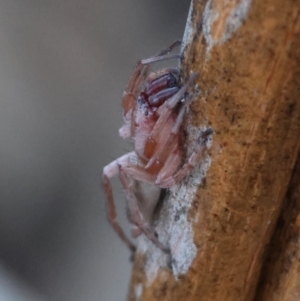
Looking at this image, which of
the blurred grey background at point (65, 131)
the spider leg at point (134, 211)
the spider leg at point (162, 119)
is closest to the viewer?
the spider leg at point (162, 119)

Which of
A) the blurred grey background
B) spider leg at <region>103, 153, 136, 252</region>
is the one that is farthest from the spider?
the blurred grey background

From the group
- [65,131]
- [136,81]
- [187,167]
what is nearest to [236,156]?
[187,167]

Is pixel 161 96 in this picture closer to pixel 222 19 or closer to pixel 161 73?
pixel 161 73

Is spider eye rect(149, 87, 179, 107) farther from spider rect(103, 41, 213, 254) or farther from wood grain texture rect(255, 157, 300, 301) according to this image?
wood grain texture rect(255, 157, 300, 301)

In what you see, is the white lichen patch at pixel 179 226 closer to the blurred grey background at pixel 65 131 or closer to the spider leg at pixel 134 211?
the spider leg at pixel 134 211

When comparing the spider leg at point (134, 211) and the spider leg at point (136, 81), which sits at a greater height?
the spider leg at point (136, 81)

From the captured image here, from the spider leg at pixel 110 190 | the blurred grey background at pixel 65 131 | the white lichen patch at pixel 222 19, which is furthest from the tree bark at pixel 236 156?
the blurred grey background at pixel 65 131

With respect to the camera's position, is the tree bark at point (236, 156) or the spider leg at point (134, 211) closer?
the tree bark at point (236, 156)

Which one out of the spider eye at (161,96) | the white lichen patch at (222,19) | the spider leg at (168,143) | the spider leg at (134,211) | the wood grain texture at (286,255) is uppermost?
the white lichen patch at (222,19)
